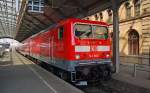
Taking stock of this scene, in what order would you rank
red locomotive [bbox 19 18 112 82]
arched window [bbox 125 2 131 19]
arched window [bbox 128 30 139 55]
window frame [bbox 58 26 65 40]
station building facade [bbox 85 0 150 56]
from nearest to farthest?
1. red locomotive [bbox 19 18 112 82]
2. window frame [bbox 58 26 65 40]
3. station building facade [bbox 85 0 150 56]
4. arched window [bbox 128 30 139 55]
5. arched window [bbox 125 2 131 19]

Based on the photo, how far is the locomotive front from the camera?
12344 mm

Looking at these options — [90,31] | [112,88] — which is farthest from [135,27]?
[112,88]

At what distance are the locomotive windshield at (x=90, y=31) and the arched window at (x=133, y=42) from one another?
16.8m

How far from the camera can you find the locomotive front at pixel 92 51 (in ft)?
40.5

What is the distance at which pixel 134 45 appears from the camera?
30.0 m

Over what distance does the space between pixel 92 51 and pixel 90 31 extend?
3.15 feet

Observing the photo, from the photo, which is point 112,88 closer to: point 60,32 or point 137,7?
point 60,32

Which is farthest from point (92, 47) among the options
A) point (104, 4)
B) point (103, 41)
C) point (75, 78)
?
point (104, 4)

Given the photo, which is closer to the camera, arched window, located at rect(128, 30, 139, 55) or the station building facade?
the station building facade

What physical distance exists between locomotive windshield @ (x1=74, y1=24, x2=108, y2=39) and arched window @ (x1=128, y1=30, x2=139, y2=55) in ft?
55.1

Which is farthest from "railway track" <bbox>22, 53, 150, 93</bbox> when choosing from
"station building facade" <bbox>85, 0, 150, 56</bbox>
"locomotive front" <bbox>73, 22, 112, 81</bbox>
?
"station building facade" <bbox>85, 0, 150, 56</bbox>

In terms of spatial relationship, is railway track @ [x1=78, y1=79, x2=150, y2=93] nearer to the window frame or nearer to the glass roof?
the window frame

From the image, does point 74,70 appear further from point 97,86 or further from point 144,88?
point 144,88

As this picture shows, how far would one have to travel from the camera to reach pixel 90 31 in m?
12.9
